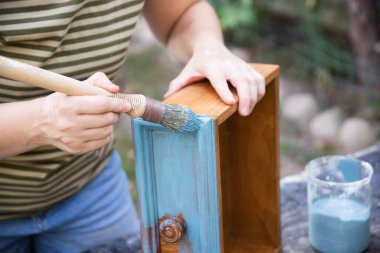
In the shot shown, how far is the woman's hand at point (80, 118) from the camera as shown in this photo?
0.86 meters

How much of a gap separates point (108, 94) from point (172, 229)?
259 mm

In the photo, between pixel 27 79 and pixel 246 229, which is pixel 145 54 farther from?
pixel 27 79

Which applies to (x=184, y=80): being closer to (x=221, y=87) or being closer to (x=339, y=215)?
(x=221, y=87)

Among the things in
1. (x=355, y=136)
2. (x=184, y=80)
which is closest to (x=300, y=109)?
(x=355, y=136)

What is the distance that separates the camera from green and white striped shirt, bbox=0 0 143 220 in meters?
1.05

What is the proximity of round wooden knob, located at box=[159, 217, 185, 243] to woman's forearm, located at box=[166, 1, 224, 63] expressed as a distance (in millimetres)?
336

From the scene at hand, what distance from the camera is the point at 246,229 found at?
130 cm

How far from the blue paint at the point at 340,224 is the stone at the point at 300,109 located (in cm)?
171

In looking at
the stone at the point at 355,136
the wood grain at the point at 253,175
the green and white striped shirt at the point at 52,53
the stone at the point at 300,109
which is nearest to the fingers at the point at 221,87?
the wood grain at the point at 253,175

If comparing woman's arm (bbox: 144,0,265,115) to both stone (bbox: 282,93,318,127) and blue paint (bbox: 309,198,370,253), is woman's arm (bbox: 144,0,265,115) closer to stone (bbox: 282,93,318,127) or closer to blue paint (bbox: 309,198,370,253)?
blue paint (bbox: 309,198,370,253)

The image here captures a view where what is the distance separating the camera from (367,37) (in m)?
2.67

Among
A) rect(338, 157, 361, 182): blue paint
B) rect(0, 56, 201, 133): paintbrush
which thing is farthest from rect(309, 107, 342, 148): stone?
rect(0, 56, 201, 133): paintbrush

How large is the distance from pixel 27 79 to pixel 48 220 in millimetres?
525

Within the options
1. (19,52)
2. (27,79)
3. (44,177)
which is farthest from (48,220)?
(27,79)
